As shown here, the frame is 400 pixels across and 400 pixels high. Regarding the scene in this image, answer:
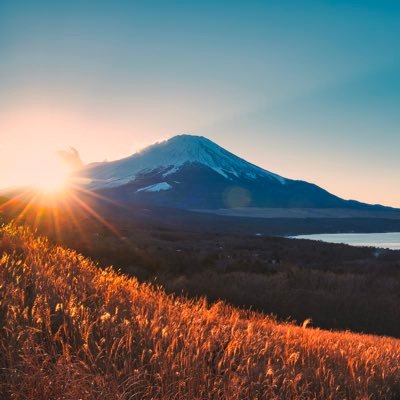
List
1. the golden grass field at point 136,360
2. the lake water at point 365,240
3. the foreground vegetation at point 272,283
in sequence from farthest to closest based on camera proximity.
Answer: the lake water at point 365,240
the foreground vegetation at point 272,283
the golden grass field at point 136,360

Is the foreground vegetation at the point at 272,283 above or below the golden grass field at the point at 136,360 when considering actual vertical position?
below

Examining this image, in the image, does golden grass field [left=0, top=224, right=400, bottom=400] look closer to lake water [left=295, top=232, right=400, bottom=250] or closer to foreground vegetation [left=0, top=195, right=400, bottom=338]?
foreground vegetation [left=0, top=195, right=400, bottom=338]

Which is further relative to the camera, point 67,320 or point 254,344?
point 254,344

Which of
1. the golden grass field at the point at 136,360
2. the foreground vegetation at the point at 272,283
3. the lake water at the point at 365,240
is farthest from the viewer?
the lake water at the point at 365,240

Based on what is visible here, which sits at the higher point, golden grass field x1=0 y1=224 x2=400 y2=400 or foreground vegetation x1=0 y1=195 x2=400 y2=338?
golden grass field x1=0 y1=224 x2=400 y2=400

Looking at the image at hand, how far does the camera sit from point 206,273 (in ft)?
82.1

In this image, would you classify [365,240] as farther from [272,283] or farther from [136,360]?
[136,360]

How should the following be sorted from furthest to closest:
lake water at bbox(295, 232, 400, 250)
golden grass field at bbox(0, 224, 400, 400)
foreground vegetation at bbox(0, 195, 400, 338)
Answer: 1. lake water at bbox(295, 232, 400, 250)
2. foreground vegetation at bbox(0, 195, 400, 338)
3. golden grass field at bbox(0, 224, 400, 400)

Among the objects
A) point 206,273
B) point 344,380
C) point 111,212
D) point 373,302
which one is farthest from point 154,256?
point 111,212

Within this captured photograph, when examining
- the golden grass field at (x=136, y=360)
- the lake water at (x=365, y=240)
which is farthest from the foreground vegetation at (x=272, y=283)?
the lake water at (x=365, y=240)

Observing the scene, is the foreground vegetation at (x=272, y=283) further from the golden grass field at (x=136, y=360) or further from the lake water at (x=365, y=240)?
the lake water at (x=365, y=240)

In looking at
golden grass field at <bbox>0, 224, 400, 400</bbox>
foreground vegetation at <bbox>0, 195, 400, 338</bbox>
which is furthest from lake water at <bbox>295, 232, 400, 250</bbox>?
golden grass field at <bbox>0, 224, 400, 400</bbox>

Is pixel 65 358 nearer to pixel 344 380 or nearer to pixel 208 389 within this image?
pixel 208 389

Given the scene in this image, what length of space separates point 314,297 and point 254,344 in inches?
677
